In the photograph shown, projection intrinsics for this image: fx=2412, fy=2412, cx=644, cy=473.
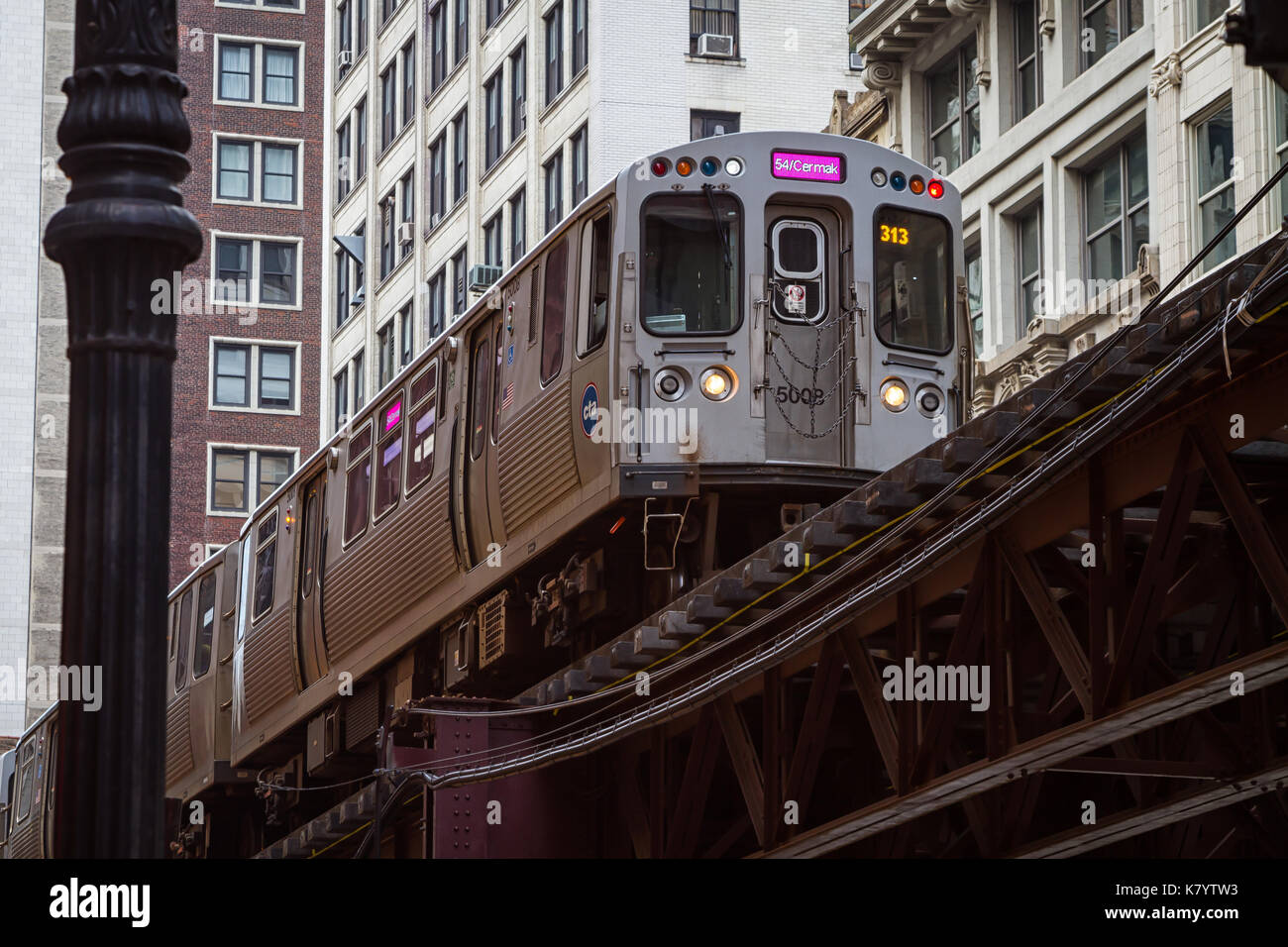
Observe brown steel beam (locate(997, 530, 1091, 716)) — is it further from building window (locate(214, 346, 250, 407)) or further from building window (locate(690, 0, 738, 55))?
building window (locate(214, 346, 250, 407))

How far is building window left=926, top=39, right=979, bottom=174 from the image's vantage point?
38875 millimetres

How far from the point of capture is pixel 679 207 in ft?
57.7

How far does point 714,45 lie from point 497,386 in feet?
102

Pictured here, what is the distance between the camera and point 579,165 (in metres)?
49.1

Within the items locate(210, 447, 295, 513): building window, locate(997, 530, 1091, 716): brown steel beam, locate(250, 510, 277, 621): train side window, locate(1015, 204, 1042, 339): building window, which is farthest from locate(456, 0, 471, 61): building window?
locate(997, 530, 1091, 716): brown steel beam

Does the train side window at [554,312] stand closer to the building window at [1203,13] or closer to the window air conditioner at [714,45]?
the building window at [1203,13]

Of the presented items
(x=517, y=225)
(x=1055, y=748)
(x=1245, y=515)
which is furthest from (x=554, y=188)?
(x=1245, y=515)

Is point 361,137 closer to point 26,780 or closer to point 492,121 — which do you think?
point 492,121

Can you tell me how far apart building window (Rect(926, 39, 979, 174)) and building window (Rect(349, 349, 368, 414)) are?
23517 millimetres

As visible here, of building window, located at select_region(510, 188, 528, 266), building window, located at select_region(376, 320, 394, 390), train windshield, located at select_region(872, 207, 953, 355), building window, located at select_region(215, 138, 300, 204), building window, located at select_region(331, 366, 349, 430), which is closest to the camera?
train windshield, located at select_region(872, 207, 953, 355)

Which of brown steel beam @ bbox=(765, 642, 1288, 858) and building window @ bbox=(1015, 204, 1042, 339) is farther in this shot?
building window @ bbox=(1015, 204, 1042, 339)

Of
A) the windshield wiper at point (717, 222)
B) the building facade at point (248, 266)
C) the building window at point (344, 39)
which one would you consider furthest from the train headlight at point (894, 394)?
the building facade at point (248, 266)
